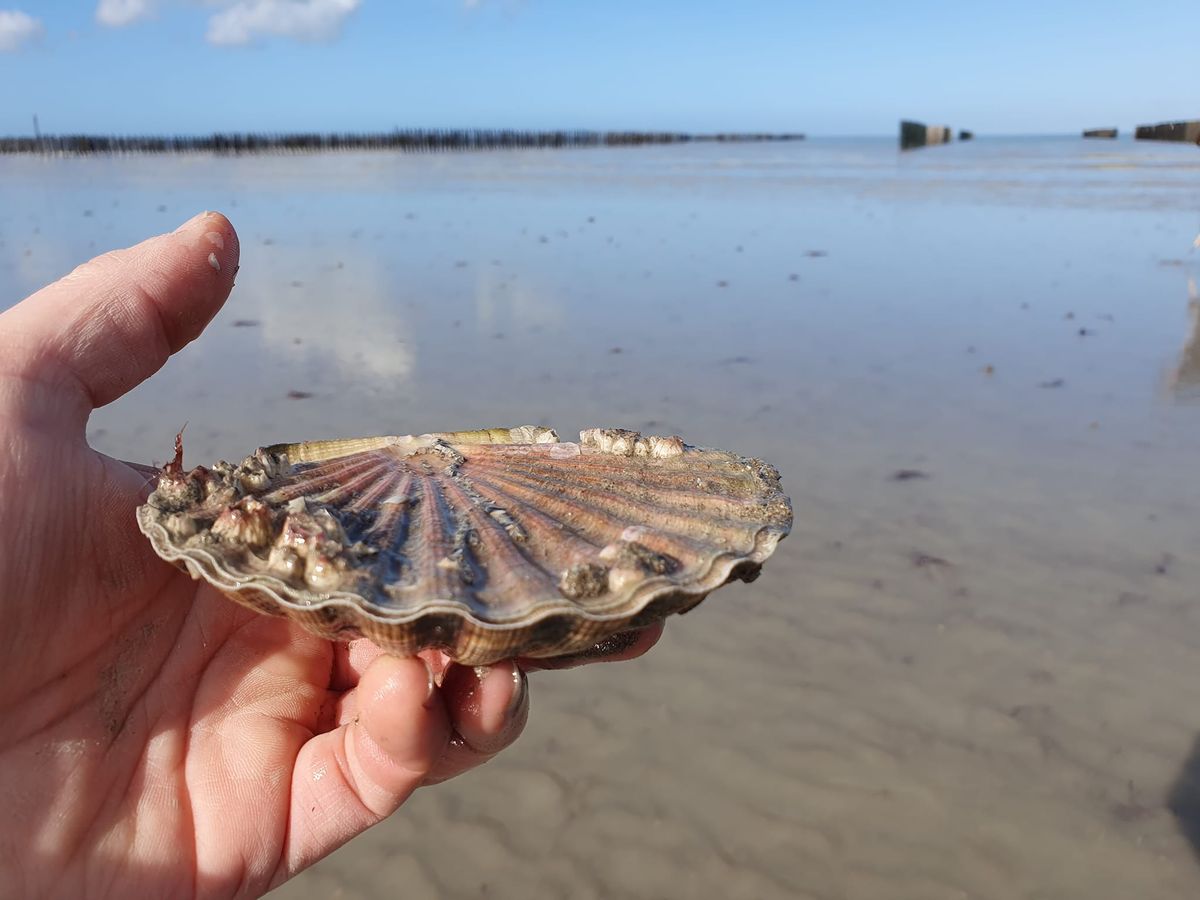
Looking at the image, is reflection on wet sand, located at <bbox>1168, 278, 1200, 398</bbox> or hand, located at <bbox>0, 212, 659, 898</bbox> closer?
hand, located at <bbox>0, 212, 659, 898</bbox>

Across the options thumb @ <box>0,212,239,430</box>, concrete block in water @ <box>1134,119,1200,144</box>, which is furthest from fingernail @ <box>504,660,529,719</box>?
concrete block in water @ <box>1134,119,1200,144</box>

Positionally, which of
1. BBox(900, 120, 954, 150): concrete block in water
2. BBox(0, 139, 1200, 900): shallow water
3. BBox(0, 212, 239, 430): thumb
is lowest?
BBox(0, 139, 1200, 900): shallow water

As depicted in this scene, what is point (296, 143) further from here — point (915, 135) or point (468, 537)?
point (468, 537)

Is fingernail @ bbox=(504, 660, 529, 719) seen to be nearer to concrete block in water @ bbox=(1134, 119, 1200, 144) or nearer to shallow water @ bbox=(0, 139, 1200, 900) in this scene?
shallow water @ bbox=(0, 139, 1200, 900)

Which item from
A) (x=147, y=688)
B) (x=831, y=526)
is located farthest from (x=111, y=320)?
(x=831, y=526)

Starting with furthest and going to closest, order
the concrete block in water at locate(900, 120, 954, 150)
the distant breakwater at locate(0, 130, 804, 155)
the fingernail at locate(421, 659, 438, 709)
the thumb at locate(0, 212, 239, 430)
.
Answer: the concrete block in water at locate(900, 120, 954, 150) → the distant breakwater at locate(0, 130, 804, 155) → the thumb at locate(0, 212, 239, 430) → the fingernail at locate(421, 659, 438, 709)

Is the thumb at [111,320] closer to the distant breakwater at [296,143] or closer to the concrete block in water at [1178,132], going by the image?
the concrete block in water at [1178,132]
